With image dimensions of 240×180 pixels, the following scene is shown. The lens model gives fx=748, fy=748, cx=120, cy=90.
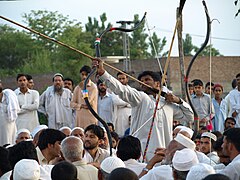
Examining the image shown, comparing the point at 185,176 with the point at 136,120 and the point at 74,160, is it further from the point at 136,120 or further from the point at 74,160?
the point at 136,120

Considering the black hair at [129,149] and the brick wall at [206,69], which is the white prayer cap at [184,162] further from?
the brick wall at [206,69]

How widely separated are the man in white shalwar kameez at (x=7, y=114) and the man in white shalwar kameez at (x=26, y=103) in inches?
13.1

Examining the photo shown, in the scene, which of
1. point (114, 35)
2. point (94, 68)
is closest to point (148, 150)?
point (94, 68)

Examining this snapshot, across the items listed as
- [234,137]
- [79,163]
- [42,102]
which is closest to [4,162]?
[79,163]

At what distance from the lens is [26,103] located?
535 inches

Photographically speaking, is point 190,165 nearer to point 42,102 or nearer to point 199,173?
point 199,173

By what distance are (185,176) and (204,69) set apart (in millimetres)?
29444

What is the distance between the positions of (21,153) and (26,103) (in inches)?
233

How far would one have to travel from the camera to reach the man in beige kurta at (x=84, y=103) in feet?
43.0

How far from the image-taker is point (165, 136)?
1002 cm

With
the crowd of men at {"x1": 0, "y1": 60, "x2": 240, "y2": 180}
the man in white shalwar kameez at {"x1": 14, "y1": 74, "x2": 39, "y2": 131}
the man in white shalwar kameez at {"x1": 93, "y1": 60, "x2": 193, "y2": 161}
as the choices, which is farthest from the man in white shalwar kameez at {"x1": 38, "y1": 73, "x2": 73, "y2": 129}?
the man in white shalwar kameez at {"x1": 93, "y1": 60, "x2": 193, "y2": 161}

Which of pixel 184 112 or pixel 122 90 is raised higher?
pixel 122 90

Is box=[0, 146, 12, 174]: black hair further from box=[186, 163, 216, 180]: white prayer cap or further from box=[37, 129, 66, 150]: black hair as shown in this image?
box=[186, 163, 216, 180]: white prayer cap

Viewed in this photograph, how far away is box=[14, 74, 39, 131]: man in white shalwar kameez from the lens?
44.6ft
